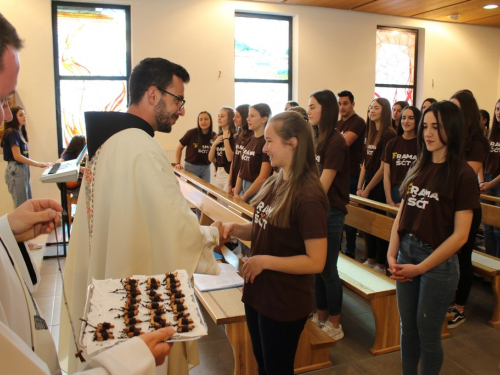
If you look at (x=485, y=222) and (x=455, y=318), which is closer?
(x=455, y=318)

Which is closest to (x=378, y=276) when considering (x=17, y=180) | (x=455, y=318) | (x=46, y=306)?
(x=455, y=318)

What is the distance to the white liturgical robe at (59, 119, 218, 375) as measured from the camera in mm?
1840

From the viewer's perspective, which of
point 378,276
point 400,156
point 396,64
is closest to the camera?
point 378,276

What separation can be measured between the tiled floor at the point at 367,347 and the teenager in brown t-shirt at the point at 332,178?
0.71 ft

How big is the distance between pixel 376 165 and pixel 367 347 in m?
2.29

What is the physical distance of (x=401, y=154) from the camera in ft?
13.6

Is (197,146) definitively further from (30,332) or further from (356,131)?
(30,332)

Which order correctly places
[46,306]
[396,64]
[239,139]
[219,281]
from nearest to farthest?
[219,281] → [46,306] → [239,139] → [396,64]

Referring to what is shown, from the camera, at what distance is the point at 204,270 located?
1900 mm

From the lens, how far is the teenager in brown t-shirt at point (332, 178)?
9.70 feet

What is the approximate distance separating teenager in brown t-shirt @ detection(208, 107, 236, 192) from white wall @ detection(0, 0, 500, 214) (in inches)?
73.0

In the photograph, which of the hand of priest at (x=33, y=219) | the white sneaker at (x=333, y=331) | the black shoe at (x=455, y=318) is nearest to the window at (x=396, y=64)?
the black shoe at (x=455, y=318)

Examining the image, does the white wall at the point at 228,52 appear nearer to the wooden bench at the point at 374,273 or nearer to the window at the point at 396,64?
the window at the point at 396,64

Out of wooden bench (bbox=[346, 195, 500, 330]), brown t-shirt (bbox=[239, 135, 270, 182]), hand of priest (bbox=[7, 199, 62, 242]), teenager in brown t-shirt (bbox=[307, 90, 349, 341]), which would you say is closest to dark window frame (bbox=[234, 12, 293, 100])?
brown t-shirt (bbox=[239, 135, 270, 182])
